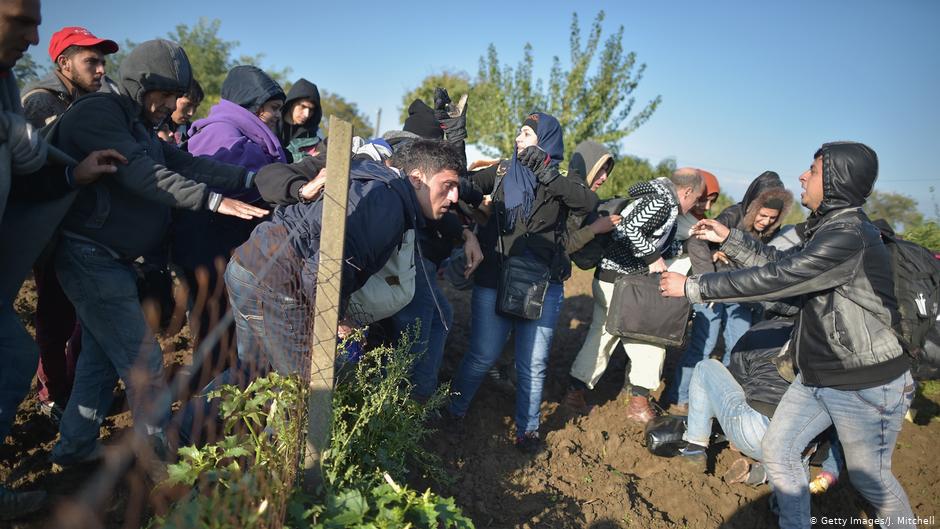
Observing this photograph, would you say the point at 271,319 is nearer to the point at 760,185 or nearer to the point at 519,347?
the point at 519,347

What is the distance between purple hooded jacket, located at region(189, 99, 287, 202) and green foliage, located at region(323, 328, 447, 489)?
1541 millimetres

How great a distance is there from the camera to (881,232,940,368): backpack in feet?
9.42

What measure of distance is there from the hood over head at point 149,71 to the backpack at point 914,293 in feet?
12.4

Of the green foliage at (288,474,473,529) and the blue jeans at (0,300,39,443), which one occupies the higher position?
the blue jeans at (0,300,39,443)

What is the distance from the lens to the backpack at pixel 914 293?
2871 mm

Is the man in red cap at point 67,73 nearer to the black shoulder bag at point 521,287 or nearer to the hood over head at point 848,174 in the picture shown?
the black shoulder bag at point 521,287

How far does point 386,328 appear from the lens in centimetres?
363

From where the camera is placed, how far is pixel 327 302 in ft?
6.78

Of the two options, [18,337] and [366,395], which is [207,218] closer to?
[18,337]

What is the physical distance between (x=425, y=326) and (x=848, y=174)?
8.14 feet

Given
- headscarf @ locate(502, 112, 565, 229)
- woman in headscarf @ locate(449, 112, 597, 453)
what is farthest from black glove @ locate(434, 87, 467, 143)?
headscarf @ locate(502, 112, 565, 229)

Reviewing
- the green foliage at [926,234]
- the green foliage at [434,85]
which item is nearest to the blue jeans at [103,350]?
the green foliage at [926,234]

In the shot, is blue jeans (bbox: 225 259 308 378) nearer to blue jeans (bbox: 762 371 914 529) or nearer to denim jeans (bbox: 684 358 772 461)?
blue jeans (bbox: 762 371 914 529)

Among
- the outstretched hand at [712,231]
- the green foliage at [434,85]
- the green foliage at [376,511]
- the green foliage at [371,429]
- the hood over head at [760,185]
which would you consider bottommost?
the green foliage at [376,511]
